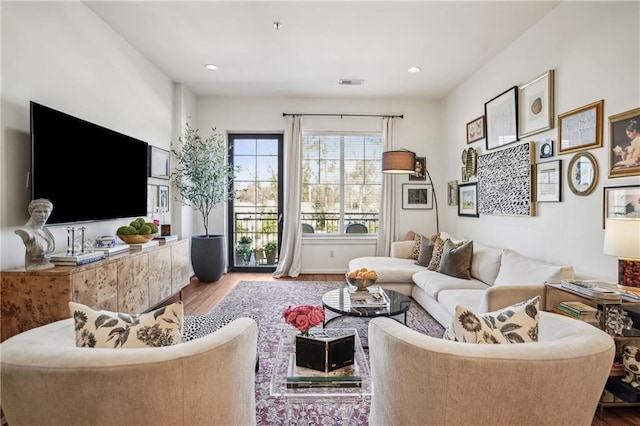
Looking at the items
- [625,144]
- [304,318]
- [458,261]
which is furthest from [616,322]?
[304,318]

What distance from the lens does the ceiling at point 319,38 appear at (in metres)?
2.86

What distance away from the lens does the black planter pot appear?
4.78 m

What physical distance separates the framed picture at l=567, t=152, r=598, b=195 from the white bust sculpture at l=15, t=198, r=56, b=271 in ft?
13.1

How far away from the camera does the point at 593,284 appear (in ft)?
6.57

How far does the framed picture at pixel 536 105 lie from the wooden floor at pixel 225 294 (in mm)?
2261

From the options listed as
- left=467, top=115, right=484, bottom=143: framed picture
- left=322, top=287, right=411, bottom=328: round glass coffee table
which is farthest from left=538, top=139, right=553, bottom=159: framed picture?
left=322, top=287, right=411, bottom=328: round glass coffee table

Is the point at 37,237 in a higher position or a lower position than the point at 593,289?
higher

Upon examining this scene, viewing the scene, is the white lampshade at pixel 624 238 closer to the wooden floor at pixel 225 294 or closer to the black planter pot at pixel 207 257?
the wooden floor at pixel 225 294

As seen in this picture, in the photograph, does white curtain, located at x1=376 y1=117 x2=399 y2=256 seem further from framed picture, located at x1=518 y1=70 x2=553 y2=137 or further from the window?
framed picture, located at x1=518 y1=70 x2=553 y2=137

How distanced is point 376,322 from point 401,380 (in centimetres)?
22

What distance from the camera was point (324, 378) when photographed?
1.40 metres

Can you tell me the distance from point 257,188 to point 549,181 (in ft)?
13.5

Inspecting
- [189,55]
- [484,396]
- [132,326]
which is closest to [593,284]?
[484,396]

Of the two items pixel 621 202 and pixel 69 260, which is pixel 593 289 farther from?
pixel 69 260
